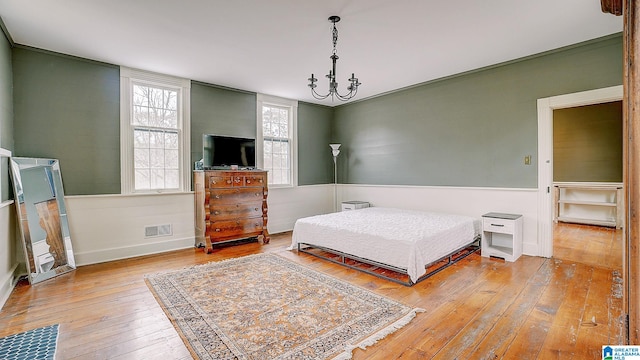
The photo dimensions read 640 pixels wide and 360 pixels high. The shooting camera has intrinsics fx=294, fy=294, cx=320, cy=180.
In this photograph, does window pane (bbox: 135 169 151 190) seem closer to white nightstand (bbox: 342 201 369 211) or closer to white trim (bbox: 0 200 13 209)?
white trim (bbox: 0 200 13 209)

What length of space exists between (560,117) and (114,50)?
8.11 meters

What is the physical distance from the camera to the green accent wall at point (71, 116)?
3336mm

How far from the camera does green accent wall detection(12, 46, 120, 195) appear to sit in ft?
10.9

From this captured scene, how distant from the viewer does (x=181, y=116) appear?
4.45 meters

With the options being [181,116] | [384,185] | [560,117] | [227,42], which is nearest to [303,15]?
[227,42]

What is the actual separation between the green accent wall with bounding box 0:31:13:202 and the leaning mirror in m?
0.10

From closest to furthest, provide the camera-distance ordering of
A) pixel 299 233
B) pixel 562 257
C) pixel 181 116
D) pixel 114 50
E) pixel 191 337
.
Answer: pixel 191 337, pixel 114 50, pixel 562 257, pixel 299 233, pixel 181 116

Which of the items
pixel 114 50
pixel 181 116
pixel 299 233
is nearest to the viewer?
pixel 114 50

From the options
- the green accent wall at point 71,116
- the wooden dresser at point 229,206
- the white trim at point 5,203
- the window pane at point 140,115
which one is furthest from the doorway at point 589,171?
the white trim at point 5,203

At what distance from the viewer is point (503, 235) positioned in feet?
13.2

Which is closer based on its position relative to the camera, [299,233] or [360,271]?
[360,271]

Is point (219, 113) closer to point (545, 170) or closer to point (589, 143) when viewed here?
point (545, 170)

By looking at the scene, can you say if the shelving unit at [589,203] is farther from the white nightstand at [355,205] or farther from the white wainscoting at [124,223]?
the white wainscoting at [124,223]

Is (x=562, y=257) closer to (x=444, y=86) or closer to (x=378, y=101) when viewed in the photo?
(x=444, y=86)
